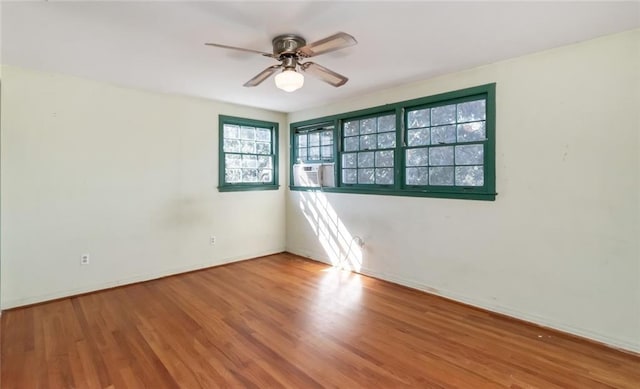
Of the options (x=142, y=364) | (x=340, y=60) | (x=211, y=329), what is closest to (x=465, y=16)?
(x=340, y=60)

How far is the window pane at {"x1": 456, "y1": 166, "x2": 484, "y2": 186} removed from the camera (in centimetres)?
324

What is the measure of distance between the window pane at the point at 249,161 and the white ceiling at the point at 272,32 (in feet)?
5.76

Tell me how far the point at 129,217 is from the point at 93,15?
2.43m

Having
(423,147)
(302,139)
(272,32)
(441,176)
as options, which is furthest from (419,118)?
(302,139)

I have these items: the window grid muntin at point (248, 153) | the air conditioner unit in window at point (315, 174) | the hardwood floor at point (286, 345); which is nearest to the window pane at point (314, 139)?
the air conditioner unit in window at point (315, 174)

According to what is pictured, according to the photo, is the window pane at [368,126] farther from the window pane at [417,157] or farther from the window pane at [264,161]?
the window pane at [264,161]

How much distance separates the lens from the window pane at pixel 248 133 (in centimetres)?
501

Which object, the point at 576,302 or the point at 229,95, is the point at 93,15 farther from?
the point at 576,302

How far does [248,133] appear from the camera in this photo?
5.09 meters

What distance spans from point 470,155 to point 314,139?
8.26ft

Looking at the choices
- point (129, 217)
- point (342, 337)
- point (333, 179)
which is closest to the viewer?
point (342, 337)

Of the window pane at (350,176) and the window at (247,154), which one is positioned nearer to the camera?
the window pane at (350,176)

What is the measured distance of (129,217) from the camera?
3.88 meters

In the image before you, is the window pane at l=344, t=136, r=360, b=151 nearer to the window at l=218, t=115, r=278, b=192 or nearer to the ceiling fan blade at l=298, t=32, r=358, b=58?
the window at l=218, t=115, r=278, b=192
